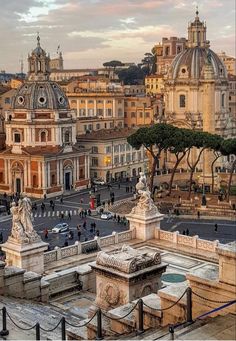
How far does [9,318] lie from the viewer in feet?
49.4

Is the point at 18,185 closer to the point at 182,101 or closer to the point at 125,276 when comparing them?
the point at 182,101

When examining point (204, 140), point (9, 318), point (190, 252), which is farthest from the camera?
point (204, 140)

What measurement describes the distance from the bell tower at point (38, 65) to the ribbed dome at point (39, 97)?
1012 millimetres

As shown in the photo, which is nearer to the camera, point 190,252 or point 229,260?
point 229,260

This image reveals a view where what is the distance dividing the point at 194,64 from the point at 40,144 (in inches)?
1138

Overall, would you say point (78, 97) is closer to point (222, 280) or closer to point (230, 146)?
point (230, 146)

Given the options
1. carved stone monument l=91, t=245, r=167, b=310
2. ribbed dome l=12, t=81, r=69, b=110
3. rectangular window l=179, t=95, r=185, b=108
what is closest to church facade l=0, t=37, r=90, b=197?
ribbed dome l=12, t=81, r=69, b=110

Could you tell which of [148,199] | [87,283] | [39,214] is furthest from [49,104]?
[87,283]

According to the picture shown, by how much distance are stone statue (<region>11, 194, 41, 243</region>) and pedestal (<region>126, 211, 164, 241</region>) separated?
6.34 m

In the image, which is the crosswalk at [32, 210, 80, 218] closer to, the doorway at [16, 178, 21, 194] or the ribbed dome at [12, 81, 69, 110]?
the doorway at [16, 178, 21, 194]

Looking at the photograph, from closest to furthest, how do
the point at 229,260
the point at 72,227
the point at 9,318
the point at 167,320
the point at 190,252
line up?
1. the point at 229,260
2. the point at 167,320
3. the point at 9,318
4. the point at 190,252
5. the point at 72,227

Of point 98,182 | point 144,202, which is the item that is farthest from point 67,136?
point 144,202

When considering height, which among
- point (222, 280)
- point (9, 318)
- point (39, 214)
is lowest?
point (39, 214)

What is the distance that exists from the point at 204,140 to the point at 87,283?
4199 cm
